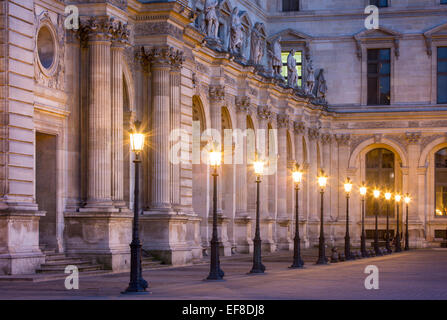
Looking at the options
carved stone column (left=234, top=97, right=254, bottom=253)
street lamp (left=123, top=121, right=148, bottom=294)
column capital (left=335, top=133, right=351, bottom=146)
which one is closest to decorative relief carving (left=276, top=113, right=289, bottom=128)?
carved stone column (left=234, top=97, right=254, bottom=253)

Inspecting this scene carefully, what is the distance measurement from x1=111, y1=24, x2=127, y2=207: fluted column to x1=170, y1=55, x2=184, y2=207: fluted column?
4717 millimetres

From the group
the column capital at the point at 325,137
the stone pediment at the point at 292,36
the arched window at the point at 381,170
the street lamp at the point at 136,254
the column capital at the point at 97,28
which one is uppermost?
the stone pediment at the point at 292,36

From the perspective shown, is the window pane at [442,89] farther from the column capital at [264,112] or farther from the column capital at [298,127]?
the column capital at [264,112]

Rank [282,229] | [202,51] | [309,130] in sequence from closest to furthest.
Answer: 1. [202,51]
2. [282,229]
3. [309,130]

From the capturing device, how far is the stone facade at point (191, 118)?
3217 centimetres

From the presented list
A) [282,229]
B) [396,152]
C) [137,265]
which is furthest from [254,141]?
[137,265]

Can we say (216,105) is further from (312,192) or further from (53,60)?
(312,192)

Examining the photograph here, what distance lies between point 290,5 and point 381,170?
15.4 m

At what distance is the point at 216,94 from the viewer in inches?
2046

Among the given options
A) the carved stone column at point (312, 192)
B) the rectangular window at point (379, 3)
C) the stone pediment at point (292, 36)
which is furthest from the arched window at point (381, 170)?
the rectangular window at point (379, 3)

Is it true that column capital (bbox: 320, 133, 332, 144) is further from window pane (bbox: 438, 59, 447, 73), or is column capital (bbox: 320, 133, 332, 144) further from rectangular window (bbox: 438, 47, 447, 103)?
window pane (bbox: 438, 59, 447, 73)

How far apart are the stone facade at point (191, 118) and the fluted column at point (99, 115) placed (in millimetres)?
55
